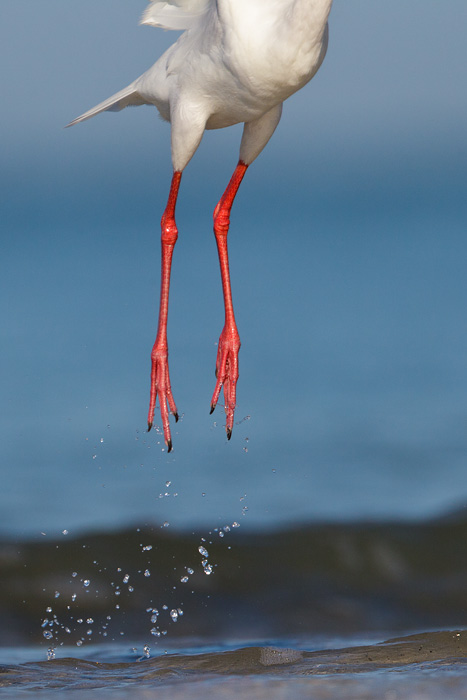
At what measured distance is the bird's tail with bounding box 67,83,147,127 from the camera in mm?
5746

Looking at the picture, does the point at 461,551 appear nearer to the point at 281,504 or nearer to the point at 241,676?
the point at 281,504

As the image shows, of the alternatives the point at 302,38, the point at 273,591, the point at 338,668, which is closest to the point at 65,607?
the point at 273,591

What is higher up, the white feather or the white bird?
the white feather

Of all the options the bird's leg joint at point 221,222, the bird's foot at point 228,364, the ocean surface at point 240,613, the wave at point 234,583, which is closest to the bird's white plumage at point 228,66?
the bird's leg joint at point 221,222

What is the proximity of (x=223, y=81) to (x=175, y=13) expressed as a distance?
2.79ft

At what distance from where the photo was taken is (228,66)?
4996mm

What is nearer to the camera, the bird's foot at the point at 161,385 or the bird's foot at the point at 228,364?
the bird's foot at the point at 161,385

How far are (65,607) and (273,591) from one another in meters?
1.41

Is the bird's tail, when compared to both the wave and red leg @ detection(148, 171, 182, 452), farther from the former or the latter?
the wave

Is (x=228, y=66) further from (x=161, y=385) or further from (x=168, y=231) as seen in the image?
(x=161, y=385)

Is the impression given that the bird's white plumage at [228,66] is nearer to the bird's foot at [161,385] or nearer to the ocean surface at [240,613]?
the bird's foot at [161,385]

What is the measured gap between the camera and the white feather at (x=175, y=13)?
559 centimetres

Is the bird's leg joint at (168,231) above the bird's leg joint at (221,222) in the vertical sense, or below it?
below

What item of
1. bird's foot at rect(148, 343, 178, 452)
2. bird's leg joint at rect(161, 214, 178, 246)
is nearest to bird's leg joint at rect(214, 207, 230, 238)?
bird's leg joint at rect(161, 214, 178, 246)
